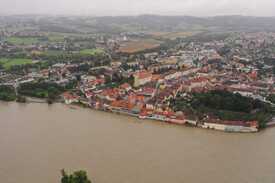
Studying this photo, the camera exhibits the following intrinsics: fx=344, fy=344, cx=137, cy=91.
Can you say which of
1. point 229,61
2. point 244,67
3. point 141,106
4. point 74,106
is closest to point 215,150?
point 141,106

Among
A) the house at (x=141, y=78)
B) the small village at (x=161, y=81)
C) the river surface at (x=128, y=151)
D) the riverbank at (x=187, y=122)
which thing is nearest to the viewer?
the river surface at (x=128, y=151)

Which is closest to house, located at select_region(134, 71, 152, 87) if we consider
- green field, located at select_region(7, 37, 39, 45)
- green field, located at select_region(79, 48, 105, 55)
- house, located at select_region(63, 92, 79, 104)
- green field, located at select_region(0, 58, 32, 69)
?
house, located at select_region(63, 92, 79, 104)

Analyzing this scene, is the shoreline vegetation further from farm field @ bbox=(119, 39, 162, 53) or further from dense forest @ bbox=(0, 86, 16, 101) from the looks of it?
farm field @ bbox=(119, 39, 162, 53)

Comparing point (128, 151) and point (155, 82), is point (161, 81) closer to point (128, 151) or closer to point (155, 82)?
point (155, 82)

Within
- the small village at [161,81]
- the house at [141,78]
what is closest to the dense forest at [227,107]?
the small village at [161,81]

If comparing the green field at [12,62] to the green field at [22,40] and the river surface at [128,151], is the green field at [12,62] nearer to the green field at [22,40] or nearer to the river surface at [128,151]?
the green field at [22,40]

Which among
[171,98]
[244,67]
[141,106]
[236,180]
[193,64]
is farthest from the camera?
Answer: [193,64]

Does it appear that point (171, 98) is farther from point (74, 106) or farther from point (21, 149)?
point (21, 149)
